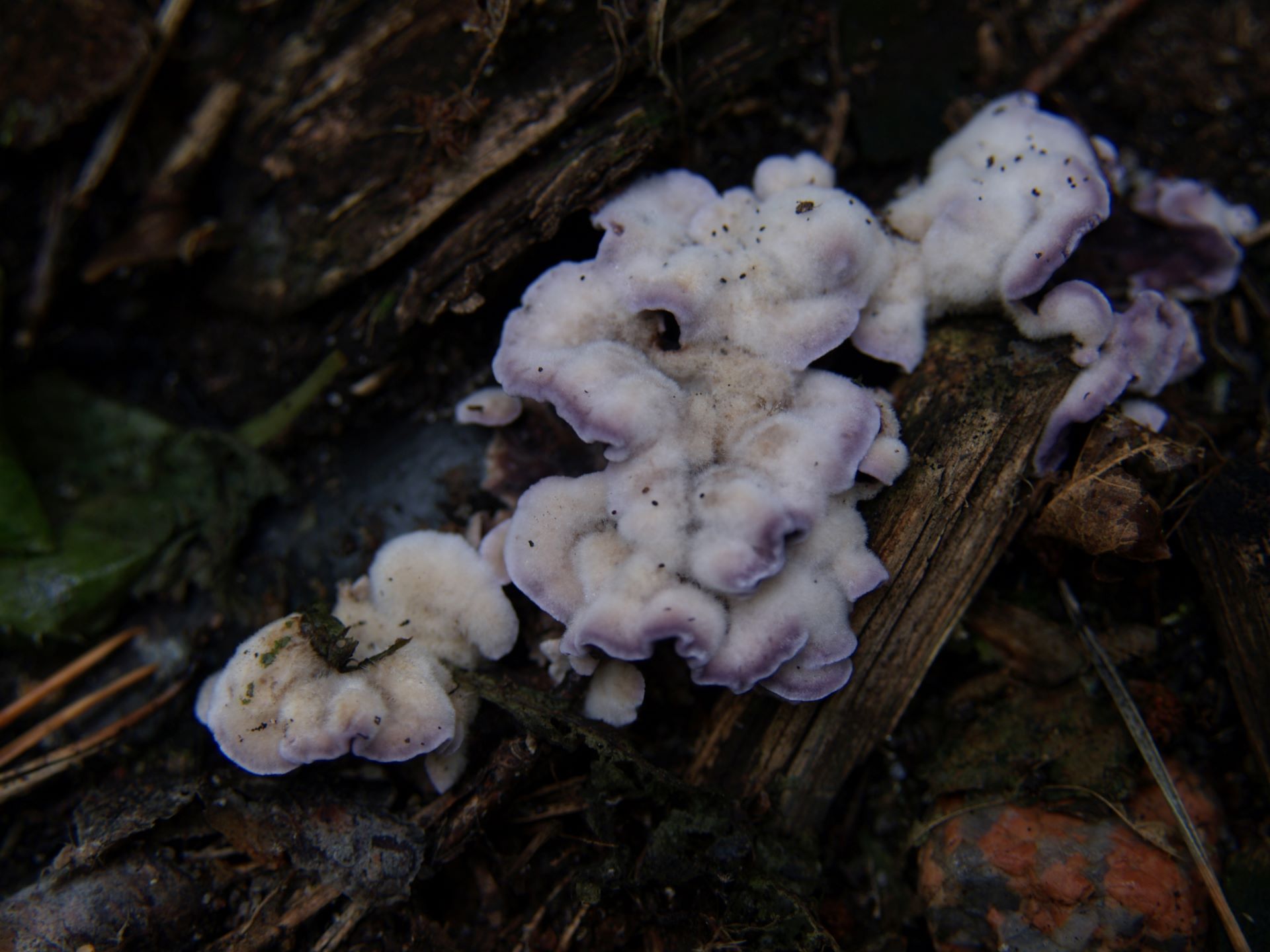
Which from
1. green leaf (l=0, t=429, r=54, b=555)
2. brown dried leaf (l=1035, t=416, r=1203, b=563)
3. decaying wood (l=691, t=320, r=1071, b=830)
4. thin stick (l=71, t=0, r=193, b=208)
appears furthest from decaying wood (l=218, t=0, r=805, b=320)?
brown dried leaf (l=1035, t=416, r=1203, b=563)

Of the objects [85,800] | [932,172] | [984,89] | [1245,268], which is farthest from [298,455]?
[1245,268]

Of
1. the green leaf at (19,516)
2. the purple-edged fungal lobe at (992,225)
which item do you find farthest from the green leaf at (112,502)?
the purple-edged fungal lobe at (992,225)

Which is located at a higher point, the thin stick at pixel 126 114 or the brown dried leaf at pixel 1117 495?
the thin stick at pixel 126 114

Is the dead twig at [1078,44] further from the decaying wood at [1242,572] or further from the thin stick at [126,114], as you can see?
the thin stick at [126,114]

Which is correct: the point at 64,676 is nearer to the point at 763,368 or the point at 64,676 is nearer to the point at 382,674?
the point at 382,674

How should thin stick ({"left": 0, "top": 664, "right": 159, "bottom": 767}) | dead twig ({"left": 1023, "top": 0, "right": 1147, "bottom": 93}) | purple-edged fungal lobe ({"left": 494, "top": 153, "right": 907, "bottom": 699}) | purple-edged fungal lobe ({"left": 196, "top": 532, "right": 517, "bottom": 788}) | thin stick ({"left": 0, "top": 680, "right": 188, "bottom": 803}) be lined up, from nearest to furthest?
purple-edged fungal lobe ({"left": 494, "top": 153, "right": 907, "bottom": 699})
purple-edged fungal lobe ({"left": 196, "top": 532, "right": 517, "bottom": 788})
thin stick ({"left": 0, "top": 680, "right": 188, "bottom": 803})
thin stick ({"left": 0, "top": 664, "right": 159, "bottom": 767})
dead twig ({"left": 1023, "top": 0, "right": 1147, "bottom": 93})

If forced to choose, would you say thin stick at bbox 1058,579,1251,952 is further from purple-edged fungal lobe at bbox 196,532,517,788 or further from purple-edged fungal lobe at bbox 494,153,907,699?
purple-edged fungal lobe at bbox 196,532,517,788

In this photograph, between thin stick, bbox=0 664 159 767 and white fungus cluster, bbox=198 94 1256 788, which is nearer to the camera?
white fungus cluster, bbox=198 94 1256 788
